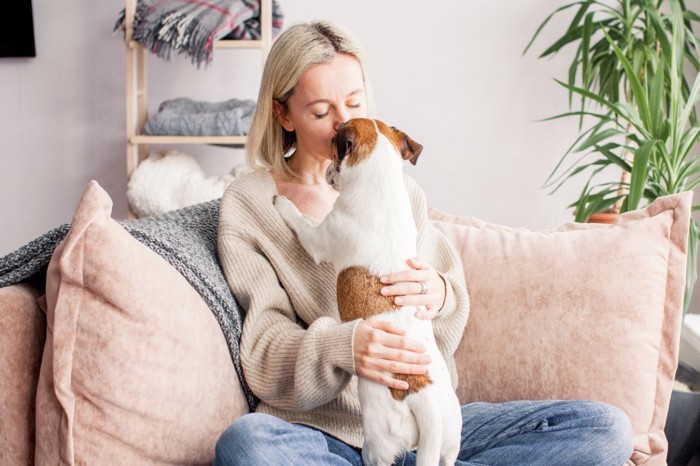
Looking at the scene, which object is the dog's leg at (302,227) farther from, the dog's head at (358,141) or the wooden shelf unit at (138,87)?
the wooden shelf unit at (138,87)

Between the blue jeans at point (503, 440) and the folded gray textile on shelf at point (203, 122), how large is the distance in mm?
1882

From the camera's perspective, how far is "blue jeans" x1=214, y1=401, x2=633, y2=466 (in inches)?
48.1

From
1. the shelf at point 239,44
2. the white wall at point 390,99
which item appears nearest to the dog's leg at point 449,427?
the shelf at point 239,44

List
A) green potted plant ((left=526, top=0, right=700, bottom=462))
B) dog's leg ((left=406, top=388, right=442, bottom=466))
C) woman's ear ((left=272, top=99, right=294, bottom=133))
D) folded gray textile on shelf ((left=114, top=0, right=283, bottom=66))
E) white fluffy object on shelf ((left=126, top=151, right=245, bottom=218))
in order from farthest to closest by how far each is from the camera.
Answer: white fluffy object on shelf ((left=126, top=151, right=245, bottom=218)) → folded gray textile on shelf ((left=114, top=0, right=283, bottom=66)) → green potted plant ((left=526, top=0, right=700, bottom=462)) → woman's ear ((left=272, top=99, right=294, bottom=133)) → dog's leg ((left=406, top=388, right=442, bottom=466))

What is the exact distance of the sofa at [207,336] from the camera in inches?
48.3

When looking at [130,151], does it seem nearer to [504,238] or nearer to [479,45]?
[479,45]

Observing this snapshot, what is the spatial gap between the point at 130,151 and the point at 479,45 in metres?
1.62

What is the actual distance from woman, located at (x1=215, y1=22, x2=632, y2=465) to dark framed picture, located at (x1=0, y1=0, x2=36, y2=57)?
219cm

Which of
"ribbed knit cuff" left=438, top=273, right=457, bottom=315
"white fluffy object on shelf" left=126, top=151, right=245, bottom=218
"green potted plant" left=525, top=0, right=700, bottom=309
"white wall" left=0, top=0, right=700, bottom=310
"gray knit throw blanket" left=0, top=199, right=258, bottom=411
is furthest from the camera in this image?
"white wall" left=0, top=0, right=700, bottom=310

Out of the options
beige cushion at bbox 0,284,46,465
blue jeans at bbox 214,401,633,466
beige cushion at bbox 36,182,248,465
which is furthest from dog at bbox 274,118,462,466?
beige cushion at bbox 0,284,46,465

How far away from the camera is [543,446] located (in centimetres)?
137

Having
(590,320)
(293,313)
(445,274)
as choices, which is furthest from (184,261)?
(590,320)

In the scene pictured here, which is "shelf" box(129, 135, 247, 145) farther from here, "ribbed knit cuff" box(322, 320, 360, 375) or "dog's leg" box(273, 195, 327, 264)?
"ribbed knit cuff" box(322, 320, 360, 375)

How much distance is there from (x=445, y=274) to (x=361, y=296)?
0.37 m
